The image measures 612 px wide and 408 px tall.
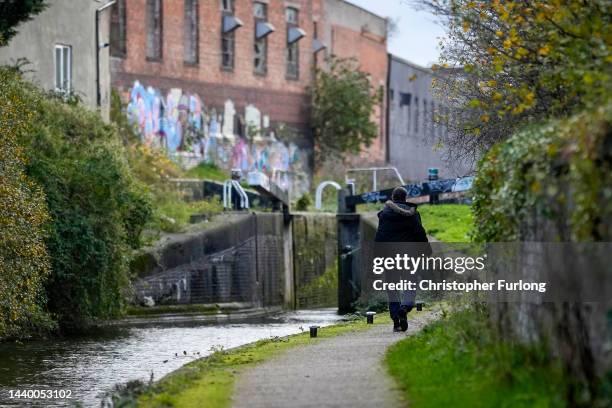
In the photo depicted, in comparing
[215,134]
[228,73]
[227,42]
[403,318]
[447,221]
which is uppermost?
[227,42]

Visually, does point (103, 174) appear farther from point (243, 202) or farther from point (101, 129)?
point (243, 202)

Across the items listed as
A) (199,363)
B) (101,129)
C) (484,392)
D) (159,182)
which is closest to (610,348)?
(484,392)

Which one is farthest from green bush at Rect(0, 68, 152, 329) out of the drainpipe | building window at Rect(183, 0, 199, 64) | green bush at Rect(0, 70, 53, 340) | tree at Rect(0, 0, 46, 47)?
building window at Rect(183, 0, 199, 64)

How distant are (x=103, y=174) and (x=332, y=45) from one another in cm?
3117

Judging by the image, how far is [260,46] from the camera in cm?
5444

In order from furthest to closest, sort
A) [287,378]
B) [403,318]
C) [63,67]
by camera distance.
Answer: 1. [63,67]
2. [403,318]
3. [287,378]

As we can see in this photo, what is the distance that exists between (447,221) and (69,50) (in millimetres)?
10770

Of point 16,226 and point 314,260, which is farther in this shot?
point 314,260

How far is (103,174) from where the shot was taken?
29.7 m

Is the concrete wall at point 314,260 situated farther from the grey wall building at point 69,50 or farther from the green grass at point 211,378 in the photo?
the green grass at point 211,378

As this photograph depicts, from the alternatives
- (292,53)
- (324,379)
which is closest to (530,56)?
(324,379)

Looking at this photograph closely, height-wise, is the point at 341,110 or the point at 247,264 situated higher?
the point at 341,110

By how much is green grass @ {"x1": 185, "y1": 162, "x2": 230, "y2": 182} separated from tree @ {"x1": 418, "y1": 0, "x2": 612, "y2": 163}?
26221 mm

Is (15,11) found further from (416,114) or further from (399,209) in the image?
(416,114)
